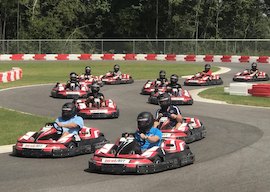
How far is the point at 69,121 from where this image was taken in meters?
11.8

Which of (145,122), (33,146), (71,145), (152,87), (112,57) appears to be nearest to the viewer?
(145,122)

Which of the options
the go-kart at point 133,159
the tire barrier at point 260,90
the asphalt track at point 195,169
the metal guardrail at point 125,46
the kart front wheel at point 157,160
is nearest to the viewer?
the asphalt track at point 195,169

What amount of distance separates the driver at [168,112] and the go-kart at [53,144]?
1.55 m

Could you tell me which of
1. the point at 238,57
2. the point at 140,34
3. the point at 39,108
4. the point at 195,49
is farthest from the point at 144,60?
the point at 39,108

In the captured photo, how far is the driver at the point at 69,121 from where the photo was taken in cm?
1168

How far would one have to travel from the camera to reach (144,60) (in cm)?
5306

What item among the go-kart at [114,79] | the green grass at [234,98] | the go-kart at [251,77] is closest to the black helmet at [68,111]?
the green grass at [234,98]

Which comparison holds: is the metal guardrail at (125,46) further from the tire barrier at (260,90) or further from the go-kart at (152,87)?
the tire barrier at (260,90)

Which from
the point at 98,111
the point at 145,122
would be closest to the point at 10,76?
the point at 98,111

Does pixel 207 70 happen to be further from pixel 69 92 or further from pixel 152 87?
pixel 69 92

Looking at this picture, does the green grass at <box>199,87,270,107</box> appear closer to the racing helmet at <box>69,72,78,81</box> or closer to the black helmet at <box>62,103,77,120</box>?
the racing helmet at <box>69,72,78,81</box>

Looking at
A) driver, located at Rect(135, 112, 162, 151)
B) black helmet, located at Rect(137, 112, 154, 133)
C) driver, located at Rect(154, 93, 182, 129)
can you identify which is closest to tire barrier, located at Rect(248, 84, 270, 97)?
driver, located at Rect(154, 93, 182, 129)

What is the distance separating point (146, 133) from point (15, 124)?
629 centimetres

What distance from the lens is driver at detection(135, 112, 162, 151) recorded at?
10172mm
